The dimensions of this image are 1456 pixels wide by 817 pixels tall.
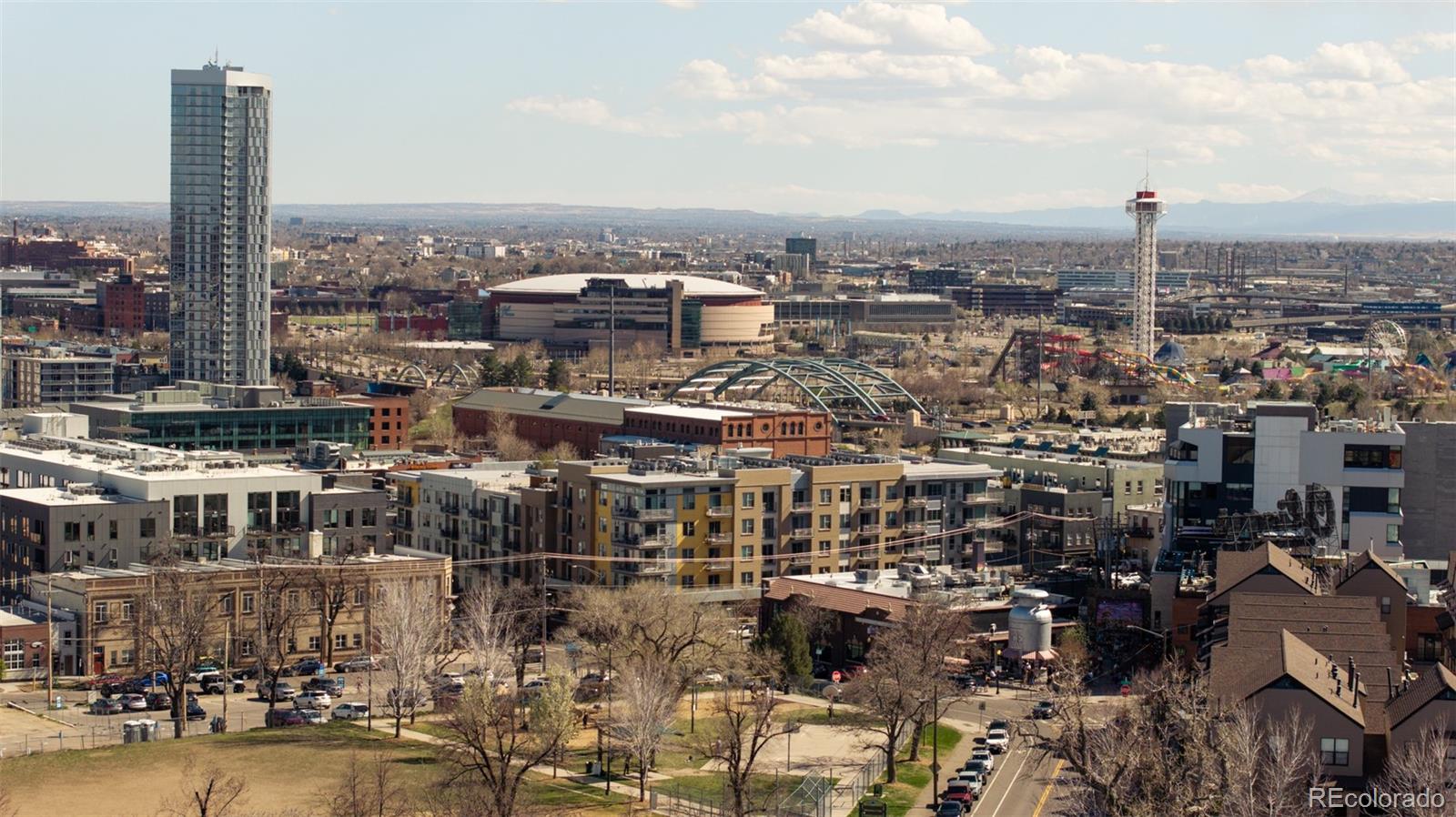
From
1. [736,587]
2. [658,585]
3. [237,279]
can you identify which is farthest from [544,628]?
[237,279]

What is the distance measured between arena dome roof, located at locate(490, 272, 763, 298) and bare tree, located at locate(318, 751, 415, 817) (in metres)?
136

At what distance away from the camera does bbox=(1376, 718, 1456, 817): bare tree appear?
110 feet

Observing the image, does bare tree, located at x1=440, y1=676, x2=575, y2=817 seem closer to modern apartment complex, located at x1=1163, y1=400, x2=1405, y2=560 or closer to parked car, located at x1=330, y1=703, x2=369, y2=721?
parked car, located at x1=330, y1=703, x2=369, y2=721

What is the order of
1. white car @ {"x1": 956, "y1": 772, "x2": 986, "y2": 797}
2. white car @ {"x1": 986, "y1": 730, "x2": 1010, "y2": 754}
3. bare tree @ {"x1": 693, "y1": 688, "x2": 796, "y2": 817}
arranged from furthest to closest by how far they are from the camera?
1. white car @ {"x1": 986, "y1": 730, "x2": 1010, "y2": 754}
2. white car @ {"x1": 956, "y1": 772, "x2": 986, "y2": 797}
3. bare tree @ {"x1": 693, "y1": 688, "x2": 796, "y2": 817}

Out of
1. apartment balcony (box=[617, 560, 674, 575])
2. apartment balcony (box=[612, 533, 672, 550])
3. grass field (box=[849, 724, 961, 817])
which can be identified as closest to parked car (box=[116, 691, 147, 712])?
apartment balcony (box=[617, 560, 674, 575])

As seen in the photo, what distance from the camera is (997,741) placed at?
4869 centimetres

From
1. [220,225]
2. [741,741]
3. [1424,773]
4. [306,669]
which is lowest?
[306,669]

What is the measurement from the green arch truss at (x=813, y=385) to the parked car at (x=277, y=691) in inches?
2258

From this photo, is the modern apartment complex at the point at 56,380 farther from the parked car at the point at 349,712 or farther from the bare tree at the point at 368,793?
the bare tree at the point at 368,793

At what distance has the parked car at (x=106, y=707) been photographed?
51.7 m

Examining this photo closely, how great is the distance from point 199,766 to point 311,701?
734cm
